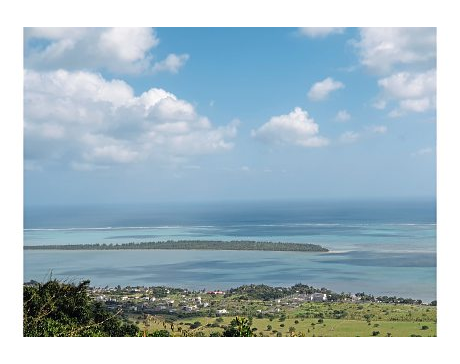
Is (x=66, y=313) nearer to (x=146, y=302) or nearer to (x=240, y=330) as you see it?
(x=146, y=302)

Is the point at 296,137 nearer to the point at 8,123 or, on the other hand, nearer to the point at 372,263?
the point at 372,263

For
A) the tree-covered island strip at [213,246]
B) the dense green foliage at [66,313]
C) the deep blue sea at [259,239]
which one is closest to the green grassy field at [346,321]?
the dense green foliage at [66,313]

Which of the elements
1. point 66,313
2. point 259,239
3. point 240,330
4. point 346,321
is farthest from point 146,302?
point 240,330

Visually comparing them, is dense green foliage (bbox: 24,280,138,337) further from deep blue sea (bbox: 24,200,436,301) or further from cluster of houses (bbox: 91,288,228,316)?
deep blue sea (bbox: 24,200,436,301)

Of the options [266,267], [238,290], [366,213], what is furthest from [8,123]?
[366,213]


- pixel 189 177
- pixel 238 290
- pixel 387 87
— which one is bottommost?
pixel 238 290
